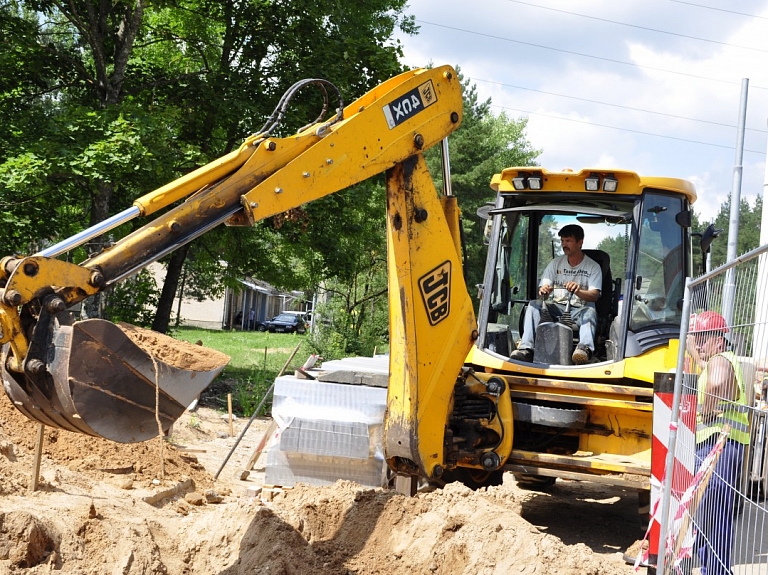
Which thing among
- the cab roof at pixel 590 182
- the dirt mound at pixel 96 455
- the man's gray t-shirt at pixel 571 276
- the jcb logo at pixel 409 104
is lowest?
the dirt mound at pixel 96 455

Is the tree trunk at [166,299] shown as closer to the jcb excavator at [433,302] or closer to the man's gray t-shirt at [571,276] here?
the jcb excavator at [433,302]

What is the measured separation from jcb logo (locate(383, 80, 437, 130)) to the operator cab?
126cm

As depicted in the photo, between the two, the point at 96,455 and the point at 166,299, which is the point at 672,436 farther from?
the point at 166,299

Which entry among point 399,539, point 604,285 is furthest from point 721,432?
point 604,285

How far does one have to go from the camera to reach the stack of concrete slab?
740 cm

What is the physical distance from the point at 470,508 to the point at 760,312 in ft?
9.92

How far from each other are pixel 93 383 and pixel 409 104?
314 cm

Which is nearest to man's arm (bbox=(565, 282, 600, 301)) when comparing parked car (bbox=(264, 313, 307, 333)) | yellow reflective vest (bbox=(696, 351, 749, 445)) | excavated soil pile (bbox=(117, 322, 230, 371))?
yellow reflective vest (bbox=(696, 351, 749, 445))

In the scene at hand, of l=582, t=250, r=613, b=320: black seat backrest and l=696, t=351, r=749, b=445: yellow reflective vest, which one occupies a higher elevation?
l=582, t=250, r=613, b=320: black seat backrest

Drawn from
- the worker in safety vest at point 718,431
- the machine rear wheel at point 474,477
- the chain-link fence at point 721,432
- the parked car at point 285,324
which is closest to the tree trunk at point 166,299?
the machine rear wheel at point 474,477

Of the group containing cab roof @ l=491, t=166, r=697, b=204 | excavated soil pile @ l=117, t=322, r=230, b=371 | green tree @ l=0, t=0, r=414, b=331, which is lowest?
excavated soil pile @ l=117, t=322, r=230, b=371

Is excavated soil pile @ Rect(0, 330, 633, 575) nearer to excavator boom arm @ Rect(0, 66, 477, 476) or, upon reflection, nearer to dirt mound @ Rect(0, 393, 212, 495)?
excavator boom arm @ Rect(0, 66, 477, 476)

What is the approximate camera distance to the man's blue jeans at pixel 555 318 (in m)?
7.10

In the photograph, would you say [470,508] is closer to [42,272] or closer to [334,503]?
[334,503]
